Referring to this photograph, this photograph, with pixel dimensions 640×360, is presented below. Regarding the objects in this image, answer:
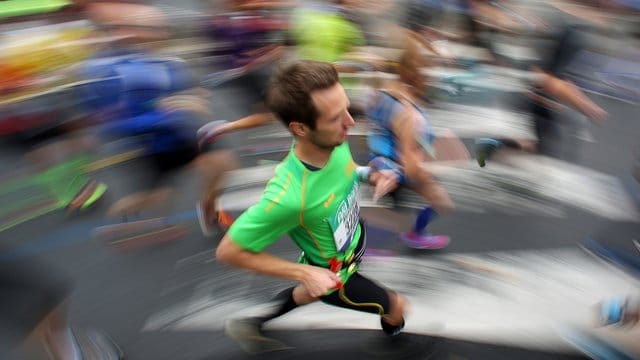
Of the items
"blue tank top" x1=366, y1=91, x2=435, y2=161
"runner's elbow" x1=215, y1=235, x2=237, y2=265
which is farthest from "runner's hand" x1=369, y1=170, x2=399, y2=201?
"runner's elbow" x1=215, y1=235, x2=237, y2=265

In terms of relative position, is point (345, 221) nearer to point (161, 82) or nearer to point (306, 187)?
point (306, 187)

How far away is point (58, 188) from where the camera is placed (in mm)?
4797

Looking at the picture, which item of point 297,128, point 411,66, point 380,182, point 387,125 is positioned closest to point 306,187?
point 297,128

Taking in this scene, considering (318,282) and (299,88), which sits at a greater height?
(299,88)

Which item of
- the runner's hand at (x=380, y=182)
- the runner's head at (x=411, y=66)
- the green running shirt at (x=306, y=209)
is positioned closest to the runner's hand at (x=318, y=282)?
the green running shirt at (x=306, y=209)

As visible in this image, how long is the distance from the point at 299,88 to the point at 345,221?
61 centimetres

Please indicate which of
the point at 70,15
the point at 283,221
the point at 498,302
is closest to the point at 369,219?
the point at 498,302

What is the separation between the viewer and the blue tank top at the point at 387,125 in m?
3.31

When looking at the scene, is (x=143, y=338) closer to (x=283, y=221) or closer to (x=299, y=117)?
(x=283, y=221)

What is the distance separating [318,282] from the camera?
2.20m

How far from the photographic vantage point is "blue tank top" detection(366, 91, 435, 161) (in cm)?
331

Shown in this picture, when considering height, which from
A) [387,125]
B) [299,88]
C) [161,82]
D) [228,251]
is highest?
[161,82]

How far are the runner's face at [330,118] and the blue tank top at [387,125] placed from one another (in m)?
1.12

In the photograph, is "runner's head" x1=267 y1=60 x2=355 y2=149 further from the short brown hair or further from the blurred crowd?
the blurred crowd
